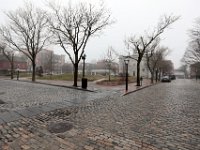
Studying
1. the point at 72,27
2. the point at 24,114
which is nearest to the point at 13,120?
the point at 24,114

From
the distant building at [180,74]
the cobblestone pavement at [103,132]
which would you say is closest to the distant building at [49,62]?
the cobblestone pavement at [103,132]

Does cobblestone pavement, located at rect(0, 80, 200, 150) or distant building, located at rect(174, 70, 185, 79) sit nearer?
cobblestone pavement, located at rect(0, 80, 200, 150)

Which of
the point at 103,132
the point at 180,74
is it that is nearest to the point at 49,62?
the point at 103,132

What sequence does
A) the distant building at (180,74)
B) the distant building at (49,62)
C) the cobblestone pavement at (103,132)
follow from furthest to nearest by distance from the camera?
the distant building at (180,74)
the distant building at (49,62)
the cobblestone pavement at (103,132)

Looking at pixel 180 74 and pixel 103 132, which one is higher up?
pixel 180 74

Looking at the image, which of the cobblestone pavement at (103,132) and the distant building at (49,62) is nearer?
the cobblestone pavement at (103,132)

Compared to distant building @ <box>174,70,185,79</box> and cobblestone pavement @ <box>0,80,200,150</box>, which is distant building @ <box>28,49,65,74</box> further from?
distant building @ <box>174,70,185,79</box>

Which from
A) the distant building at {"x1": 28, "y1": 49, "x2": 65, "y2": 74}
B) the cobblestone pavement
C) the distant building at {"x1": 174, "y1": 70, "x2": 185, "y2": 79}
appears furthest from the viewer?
the distant building at {"x1": 174, "y1": 70, "x2": 185, "y2": 79}

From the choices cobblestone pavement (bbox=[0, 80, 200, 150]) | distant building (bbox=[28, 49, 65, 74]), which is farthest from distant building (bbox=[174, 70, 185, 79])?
cobblestone pavement (bbox=[0, 80, 200, 150])

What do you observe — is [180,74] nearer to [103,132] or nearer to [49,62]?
[49,62]

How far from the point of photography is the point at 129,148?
4.28 metres

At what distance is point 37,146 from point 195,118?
5.78 metres

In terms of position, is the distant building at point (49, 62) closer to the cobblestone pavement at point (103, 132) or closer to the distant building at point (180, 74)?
the cobblestone pavement at point (103, 132)

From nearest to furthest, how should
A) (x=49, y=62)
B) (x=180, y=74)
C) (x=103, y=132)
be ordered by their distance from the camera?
(x=103, y=132) < (x=49, y=62) < (x=180, y=74)
